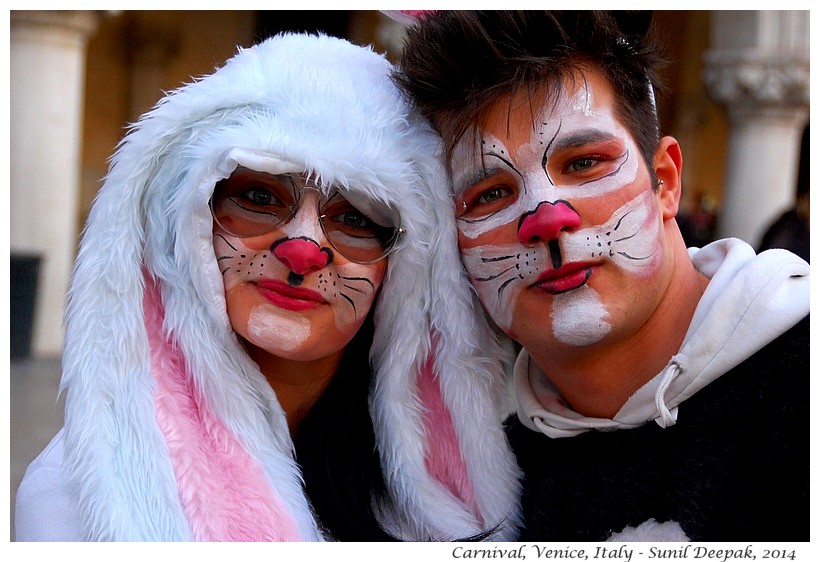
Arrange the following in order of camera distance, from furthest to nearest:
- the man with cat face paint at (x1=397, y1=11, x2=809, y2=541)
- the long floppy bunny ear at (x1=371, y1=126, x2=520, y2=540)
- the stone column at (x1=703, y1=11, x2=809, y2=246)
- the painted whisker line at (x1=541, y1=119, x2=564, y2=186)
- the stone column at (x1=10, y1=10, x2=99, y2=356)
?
the stone column at (x1=703, y1=11, x2=809, y2=246) < the stone column at (x1=10, y1=10, x2=99, y2=356) < the long floppy bunny ear at (x1=371, y1=126, x2=520, y2=540) < the painted whisker line at (x1=541, y1=119, x2=564, y2=186) < the man with cat face paint at (x1=397, y1=11, x2=809, y2=541)

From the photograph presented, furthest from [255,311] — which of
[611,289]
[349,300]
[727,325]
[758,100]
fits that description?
[758,100]

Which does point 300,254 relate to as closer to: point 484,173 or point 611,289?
point 484,173

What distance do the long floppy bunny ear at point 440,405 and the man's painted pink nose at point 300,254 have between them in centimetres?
19

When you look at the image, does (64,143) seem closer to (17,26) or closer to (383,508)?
(17,26)

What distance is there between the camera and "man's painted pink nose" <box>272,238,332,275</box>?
1880 mm

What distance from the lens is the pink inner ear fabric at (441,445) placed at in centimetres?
213

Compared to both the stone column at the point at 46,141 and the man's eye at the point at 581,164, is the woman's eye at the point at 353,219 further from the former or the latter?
the stone column at the point at 46,141

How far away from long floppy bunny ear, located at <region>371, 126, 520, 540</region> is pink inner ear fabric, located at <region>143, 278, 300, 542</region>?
Result: 31cm

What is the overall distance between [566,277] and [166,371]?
2.85ft

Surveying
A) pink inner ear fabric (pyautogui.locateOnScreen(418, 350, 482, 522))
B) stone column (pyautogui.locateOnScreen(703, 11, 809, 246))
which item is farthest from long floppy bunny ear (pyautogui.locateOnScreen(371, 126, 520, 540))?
stone column (pyautogui.locateOnScreen(703, 11, 809, 246))

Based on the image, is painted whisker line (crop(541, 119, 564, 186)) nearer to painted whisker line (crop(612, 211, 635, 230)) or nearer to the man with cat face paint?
the man with cat face paint

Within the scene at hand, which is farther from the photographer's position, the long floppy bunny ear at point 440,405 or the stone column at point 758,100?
the stone column at point 758,100

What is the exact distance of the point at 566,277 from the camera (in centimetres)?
190

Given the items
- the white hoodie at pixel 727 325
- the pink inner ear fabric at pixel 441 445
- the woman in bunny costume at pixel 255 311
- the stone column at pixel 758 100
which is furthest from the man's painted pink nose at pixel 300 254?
the stone column at pixel 758 100
